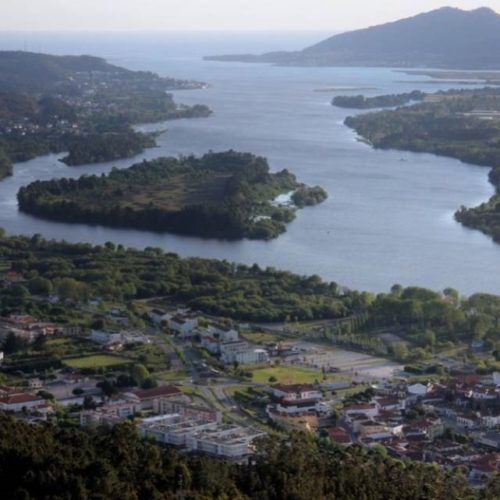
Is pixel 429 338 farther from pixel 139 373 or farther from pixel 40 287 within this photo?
pixel 40 287

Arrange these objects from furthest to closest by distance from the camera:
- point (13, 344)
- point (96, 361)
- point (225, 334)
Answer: point (225, 334)
point (13, 344)
point (96, 361)

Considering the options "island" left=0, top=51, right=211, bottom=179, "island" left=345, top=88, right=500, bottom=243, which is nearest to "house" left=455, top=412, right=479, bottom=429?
"island" left=345, top=88, right=500, bottom=243

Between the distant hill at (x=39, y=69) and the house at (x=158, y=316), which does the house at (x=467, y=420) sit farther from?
the distant hill at (x=39, y=69)

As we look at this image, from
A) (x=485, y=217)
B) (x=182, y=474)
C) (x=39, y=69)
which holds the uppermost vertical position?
(x=39, y=69)

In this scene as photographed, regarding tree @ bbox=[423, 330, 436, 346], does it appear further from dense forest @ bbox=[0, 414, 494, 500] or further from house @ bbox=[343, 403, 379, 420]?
dense forest @ bbox=[0, 414, 494, 500]

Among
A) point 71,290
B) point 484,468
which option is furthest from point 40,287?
point 484,468

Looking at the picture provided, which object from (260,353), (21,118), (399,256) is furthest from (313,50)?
(260,353)
